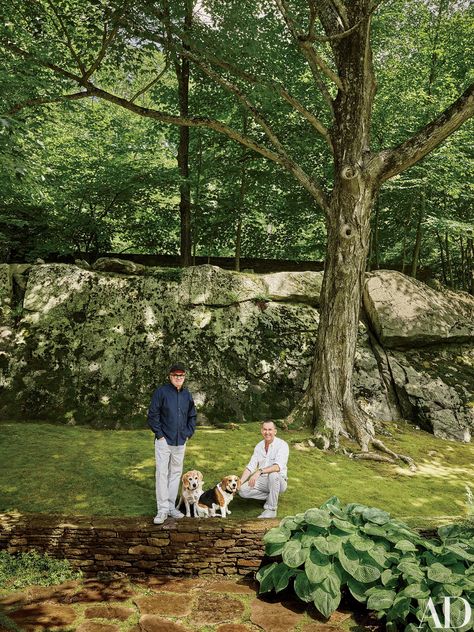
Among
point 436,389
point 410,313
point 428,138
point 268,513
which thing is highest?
point 428,138

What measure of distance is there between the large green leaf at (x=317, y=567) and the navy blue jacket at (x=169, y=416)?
6.24ft

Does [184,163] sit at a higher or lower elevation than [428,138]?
higher

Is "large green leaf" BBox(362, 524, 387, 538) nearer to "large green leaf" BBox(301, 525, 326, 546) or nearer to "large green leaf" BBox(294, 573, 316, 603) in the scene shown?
"large green leaf" BBox(301, 525, 326, 546)

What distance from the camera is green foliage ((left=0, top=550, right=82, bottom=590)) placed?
4.48m

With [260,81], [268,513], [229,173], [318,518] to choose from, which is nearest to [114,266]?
[229,173]

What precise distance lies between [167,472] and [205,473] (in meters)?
1.56

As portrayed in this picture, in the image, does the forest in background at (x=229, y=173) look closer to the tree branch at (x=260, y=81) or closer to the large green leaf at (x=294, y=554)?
the tree branch at (x=260, y=81)

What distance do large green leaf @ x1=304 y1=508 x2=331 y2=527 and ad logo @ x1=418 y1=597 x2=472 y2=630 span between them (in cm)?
103

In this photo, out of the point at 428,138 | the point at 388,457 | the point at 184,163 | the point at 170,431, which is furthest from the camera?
the point at 184,163

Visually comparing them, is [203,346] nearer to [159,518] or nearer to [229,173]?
[159,518]

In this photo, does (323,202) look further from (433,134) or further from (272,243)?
(272,243)

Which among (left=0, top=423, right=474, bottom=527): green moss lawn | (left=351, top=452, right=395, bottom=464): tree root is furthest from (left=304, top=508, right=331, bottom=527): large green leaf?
(left=351, top=452, right=395, bottom=464): tree root

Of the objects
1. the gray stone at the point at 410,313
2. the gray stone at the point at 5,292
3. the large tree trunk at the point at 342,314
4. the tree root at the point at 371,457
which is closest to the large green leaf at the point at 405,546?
the tree root at the point at 371,457

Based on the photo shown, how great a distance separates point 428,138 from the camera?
755 centimetres
